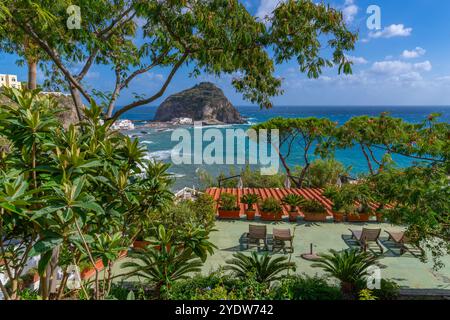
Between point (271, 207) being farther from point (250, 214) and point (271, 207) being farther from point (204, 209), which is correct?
point (204, 209)

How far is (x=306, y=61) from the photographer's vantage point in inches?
195

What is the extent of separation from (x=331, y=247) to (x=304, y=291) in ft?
12.5

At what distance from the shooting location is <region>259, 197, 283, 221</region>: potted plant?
10.8m

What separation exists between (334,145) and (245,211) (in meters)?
7.76

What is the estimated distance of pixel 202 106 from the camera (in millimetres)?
113688

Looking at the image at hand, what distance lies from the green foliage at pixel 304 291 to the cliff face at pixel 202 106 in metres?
106

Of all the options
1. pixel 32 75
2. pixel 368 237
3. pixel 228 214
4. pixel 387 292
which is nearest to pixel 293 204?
pixel 228 214

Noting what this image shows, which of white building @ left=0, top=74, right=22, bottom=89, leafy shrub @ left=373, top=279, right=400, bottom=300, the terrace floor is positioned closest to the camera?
white building @ left=0, top=74, right=22, bottom=89

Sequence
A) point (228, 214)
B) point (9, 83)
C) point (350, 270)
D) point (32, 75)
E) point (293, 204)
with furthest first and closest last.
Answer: point (228, 214) < point (293, 204) < point (32, 75) < point (9, 83) < point (350, 270)

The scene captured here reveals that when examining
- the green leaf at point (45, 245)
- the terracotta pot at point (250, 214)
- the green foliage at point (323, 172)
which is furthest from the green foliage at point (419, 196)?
the green foliage at point (323, 172)

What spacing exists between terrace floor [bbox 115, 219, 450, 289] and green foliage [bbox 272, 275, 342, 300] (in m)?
1.50

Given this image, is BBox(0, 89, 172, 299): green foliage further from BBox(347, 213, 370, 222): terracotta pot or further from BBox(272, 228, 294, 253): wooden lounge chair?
BBox(347, 213, 370, 222): terracotta pot

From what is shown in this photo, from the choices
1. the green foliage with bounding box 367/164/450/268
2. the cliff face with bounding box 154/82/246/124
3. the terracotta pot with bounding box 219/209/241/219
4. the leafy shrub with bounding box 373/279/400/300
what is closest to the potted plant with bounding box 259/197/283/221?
the terracotta pot with bounding box 219/209/241/219
